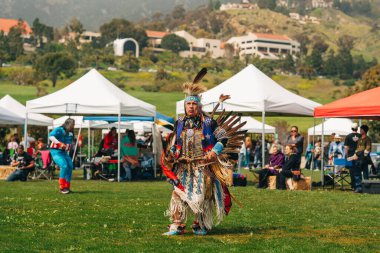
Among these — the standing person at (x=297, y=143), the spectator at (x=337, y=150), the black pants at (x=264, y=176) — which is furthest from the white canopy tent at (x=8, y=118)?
the standing person at (x=297, y=143)

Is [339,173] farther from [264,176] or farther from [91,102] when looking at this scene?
[91,102]

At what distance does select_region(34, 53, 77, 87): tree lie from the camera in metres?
108

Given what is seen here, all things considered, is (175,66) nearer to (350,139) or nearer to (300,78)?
(300,78)

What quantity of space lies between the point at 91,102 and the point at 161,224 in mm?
11745

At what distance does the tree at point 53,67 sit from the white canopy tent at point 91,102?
3336 inches

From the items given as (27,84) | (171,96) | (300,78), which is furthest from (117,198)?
(300,78)

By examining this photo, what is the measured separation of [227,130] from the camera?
10102 mm

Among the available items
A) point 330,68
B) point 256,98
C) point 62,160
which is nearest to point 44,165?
point 256,98

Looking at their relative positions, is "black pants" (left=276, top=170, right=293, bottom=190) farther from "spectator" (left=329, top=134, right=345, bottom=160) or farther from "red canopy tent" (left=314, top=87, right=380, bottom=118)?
"spectator" (left=329, top=134, right=345, bottom=160)

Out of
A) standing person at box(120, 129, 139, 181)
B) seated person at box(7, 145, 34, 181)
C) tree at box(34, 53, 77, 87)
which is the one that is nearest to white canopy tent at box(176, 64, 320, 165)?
standing person at box(120, 129, 139, 181)

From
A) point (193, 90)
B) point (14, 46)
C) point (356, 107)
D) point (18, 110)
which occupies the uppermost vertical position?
point (14, 46)

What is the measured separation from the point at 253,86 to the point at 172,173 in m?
11.9

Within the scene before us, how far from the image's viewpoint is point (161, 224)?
10.7 m

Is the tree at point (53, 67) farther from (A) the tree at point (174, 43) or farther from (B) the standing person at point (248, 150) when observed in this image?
(A) the tree at point (174, 43)
